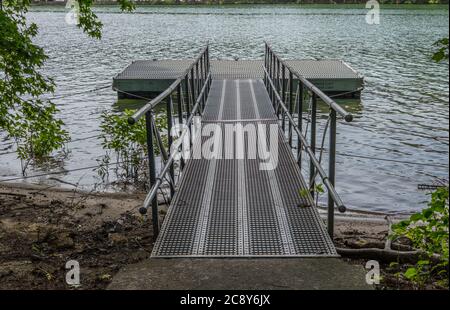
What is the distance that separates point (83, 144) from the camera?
1351cm

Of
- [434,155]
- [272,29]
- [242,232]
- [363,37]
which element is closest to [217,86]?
[434,155]

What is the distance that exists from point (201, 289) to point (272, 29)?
43.2 meters

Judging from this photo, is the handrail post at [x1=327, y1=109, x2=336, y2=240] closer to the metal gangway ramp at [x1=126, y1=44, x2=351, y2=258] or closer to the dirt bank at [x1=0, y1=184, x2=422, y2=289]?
the metal gangway ramp at [x1=126, y1=44, x2=351, y2=258]

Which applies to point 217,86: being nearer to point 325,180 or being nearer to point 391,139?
point 391,139

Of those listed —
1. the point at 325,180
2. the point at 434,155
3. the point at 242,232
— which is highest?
the point at 325,180

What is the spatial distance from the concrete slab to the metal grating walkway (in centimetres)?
19

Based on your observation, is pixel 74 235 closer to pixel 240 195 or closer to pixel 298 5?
pixel 240 195

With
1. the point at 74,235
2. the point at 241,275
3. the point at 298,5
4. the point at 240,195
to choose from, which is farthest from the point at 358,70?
the point at 298,5

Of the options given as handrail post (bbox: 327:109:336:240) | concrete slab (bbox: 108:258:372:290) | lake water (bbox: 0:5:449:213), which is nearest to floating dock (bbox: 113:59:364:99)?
lake water (bbox: 0:5:449:213)

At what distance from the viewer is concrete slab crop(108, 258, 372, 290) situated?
4.28 meters

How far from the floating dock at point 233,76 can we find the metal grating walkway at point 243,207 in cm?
886

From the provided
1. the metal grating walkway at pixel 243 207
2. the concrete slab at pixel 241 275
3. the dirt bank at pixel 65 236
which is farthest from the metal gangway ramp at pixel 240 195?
the dirt bank at pixel 65 236

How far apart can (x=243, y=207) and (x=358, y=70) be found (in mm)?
19582

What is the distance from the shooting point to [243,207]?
6188 millimetres
